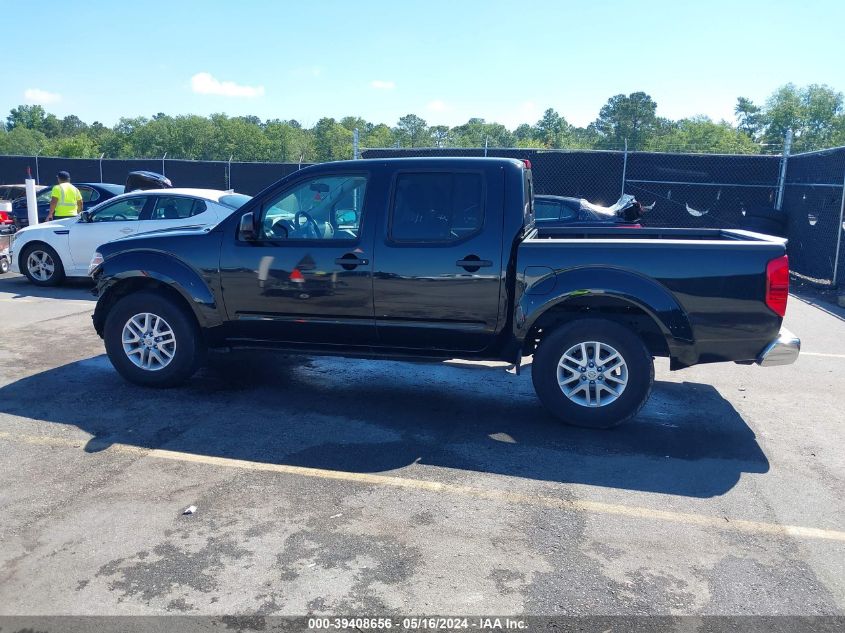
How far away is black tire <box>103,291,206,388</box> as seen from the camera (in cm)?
632

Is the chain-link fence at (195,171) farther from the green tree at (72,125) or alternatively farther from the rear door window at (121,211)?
the green tree at (72,125)

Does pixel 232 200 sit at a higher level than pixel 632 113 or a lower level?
lower

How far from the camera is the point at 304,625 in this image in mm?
3160

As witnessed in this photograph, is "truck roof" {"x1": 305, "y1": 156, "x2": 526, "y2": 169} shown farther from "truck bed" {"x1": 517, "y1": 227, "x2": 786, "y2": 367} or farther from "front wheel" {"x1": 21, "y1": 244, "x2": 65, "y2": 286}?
"front wheel" {"x1": 21, "y1": 244, "x2": 65, "y2": 286}

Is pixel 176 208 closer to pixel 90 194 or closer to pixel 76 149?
pixel 90 194

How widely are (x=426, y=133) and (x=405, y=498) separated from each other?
5441 centimetres

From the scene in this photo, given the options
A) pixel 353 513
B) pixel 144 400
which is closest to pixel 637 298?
pixel 353 513

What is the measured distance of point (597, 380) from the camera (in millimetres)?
5566

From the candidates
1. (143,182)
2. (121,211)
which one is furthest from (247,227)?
(143,182)

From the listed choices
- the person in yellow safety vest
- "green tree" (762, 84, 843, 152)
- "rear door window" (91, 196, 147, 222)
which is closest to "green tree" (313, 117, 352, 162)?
the person in yellow safety vest

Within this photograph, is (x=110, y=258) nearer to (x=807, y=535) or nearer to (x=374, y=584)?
(x=374, y=584)

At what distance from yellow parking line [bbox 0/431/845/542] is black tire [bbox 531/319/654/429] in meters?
1.26

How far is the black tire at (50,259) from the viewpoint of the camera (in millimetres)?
11648

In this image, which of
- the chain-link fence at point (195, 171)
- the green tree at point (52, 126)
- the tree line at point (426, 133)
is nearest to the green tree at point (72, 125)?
the green tree at point (52, 126)
